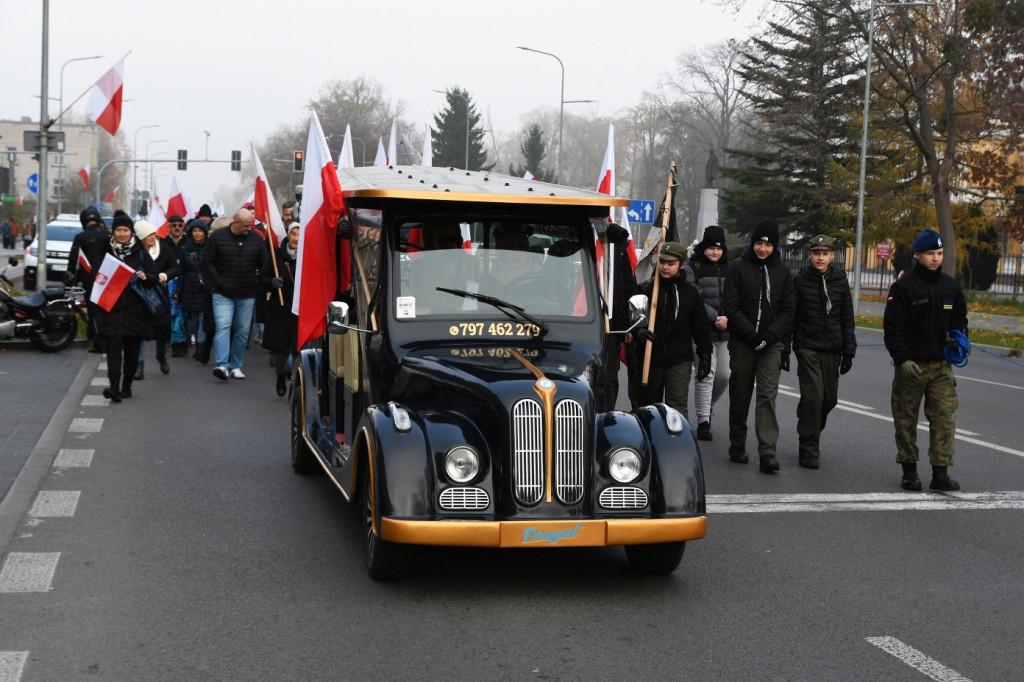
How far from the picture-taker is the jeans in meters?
15.1

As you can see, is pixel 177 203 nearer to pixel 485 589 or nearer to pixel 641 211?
pixel 641 211

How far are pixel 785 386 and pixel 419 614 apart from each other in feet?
35.0

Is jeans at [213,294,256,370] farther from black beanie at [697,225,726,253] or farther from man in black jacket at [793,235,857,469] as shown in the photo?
man in black jacket at [793,235,857,469]

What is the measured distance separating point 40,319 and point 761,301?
10.8 metres

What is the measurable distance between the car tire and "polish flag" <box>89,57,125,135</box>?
40.5ft

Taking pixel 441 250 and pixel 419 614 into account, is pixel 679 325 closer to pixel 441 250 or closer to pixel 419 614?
pixel 441 250

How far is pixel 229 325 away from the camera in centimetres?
1523

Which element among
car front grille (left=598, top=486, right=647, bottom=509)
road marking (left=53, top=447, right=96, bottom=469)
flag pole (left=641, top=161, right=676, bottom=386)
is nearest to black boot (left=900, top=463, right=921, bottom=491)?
flag pole (left=641, top=161, right=676, bottom=386)

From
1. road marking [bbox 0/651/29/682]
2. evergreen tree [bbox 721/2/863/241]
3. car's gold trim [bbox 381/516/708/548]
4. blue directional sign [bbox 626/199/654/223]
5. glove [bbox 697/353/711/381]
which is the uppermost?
evergreen tree [bbox 721/2/863/241]

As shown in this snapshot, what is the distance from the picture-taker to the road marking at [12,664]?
498 cm

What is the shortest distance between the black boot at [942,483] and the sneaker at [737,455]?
1519 mm

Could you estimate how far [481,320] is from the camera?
23.1 feet

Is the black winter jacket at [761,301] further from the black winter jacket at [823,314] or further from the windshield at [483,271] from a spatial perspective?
the windshield at [483,271]

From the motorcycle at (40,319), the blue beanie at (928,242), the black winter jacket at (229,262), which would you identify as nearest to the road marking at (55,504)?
the blue beanie at (928,242)
